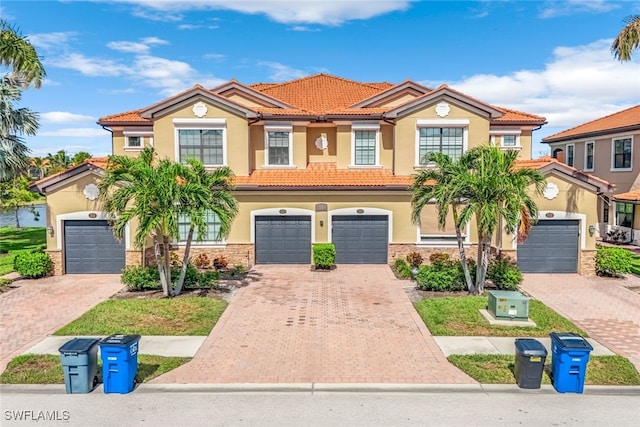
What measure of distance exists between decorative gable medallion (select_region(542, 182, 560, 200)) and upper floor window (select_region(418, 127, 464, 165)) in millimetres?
4127

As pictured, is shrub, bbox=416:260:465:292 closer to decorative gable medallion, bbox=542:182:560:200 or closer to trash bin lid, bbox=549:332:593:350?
decorative gable medallion, bbox=542:182:560:200

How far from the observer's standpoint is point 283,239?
2084cm

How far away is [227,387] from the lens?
9.05 meters

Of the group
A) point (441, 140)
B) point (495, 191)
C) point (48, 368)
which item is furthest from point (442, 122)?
point (48, 368)

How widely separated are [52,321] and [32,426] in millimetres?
6271

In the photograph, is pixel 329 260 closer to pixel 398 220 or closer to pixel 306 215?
pixel 306 215

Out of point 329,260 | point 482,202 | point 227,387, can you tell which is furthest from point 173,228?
point 482,202

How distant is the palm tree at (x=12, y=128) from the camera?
18.3 meters

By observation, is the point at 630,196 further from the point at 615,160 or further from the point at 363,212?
the point at 363,212

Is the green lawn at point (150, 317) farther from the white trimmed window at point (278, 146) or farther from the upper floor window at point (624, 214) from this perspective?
the upper floor window at point (624, 214)

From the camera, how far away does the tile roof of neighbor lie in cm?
2253

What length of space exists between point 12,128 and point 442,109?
1821 cm

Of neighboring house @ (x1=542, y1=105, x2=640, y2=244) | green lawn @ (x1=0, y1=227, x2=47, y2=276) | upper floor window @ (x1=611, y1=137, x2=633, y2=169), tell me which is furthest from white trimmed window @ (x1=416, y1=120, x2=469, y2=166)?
green lawn @ (x1=0, y1=227, x2=47, y2=276)

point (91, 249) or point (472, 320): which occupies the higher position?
point (91, 249)
